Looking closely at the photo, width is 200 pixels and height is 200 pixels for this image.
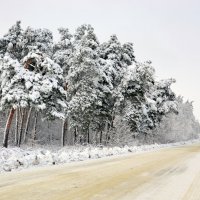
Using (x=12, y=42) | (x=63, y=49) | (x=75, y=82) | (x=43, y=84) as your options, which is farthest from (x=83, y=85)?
(x=12, y=42)

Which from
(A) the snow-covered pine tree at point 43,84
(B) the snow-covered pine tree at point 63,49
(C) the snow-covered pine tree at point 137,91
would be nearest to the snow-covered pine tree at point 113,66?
(C) the snow-covered pine tree at point 137,91

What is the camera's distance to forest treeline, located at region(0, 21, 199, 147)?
25.2m

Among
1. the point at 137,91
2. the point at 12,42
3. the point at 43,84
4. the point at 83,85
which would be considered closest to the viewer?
the point at 43,84

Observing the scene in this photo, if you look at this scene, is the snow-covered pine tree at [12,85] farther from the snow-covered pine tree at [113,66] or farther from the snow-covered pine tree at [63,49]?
the snow-covered pine tree at [63,49]

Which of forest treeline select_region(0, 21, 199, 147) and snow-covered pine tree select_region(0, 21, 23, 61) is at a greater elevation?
snow-covered pine tree select_region(0, 21, 23, 61)

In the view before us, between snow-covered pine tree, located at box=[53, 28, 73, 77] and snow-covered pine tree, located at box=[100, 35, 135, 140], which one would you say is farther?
snow-covered pine tree, located at box=[53, 28, 73, 77]

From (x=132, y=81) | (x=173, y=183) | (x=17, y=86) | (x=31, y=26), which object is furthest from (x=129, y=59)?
(x=173, y=183)

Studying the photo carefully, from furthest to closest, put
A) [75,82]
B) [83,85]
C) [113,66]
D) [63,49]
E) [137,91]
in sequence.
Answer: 1. [63,49]
2. [113,66]
3. [137,91]
4. [75,82]
5. [83,85]

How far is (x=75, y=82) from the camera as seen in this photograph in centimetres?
3597

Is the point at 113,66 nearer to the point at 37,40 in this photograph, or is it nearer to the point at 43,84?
the point at 37,40

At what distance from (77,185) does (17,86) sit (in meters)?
18.4

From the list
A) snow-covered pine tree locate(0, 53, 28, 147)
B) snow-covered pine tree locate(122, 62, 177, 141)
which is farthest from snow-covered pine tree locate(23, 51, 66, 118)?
snow-covered pine tree locate(122, 62, 177, 141)

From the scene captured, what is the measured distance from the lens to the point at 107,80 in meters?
37.2

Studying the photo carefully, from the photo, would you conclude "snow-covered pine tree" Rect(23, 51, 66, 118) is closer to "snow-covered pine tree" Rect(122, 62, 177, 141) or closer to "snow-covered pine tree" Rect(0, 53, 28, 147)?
"snow-covered pine tree" Rect(0, 53, 28, 147)
